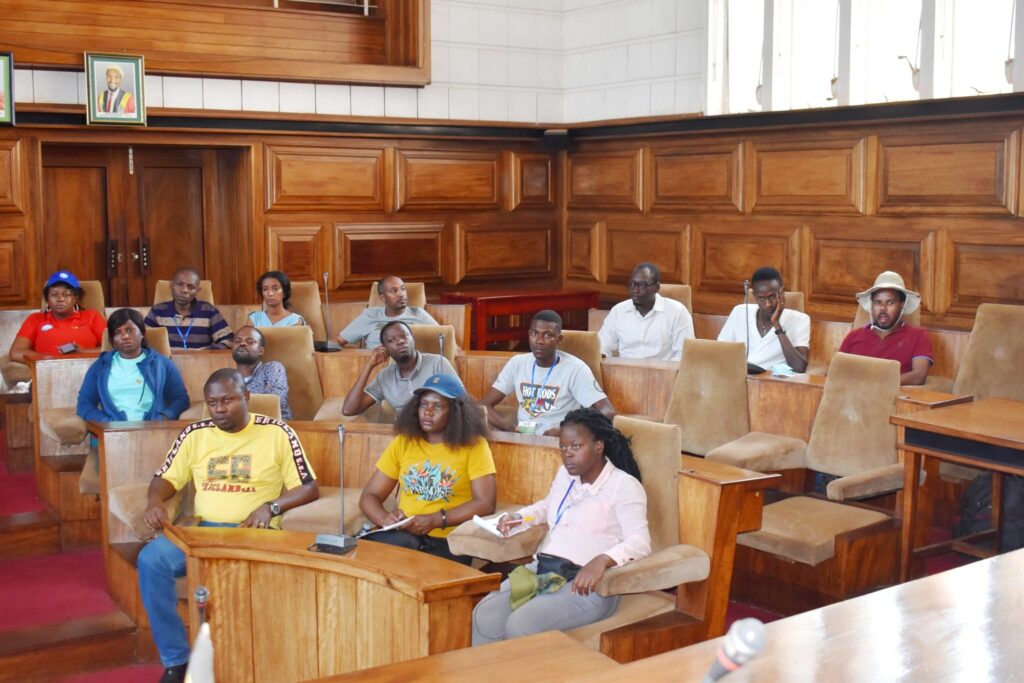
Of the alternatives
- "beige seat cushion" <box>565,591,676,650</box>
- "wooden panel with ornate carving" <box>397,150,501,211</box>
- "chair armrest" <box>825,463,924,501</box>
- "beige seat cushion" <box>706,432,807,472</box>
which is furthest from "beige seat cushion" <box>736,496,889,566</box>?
"wooden panel with ornate carving" <box>397,150,501,211</box>

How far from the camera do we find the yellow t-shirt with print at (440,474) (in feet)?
14.7

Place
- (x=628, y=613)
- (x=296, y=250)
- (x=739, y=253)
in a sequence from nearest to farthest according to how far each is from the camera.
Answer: (x=628, y=613), (x=739, y=253), (x=296, y=250)

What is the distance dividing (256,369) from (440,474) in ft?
5.71

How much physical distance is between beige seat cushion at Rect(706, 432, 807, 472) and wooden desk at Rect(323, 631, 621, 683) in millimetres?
2648

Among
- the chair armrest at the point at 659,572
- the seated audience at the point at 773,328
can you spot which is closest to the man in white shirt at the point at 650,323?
the seated audience at the point at 773,328

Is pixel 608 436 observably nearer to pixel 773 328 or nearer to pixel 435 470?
pixel 435 470

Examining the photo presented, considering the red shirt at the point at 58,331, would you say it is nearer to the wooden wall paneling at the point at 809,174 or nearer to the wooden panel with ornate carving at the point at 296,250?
the wooden panel with ornate carving at the point at 296,250

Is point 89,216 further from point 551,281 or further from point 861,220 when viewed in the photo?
point 861,220

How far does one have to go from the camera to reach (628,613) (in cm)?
383

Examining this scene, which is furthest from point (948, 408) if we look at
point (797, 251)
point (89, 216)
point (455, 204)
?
point (89, 216)

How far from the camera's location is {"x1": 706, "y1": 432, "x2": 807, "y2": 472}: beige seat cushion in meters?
5.06

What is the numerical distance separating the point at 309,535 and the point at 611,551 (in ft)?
3.12

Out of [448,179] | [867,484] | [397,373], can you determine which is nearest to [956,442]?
[867,484]

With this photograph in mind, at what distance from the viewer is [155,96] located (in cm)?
846
